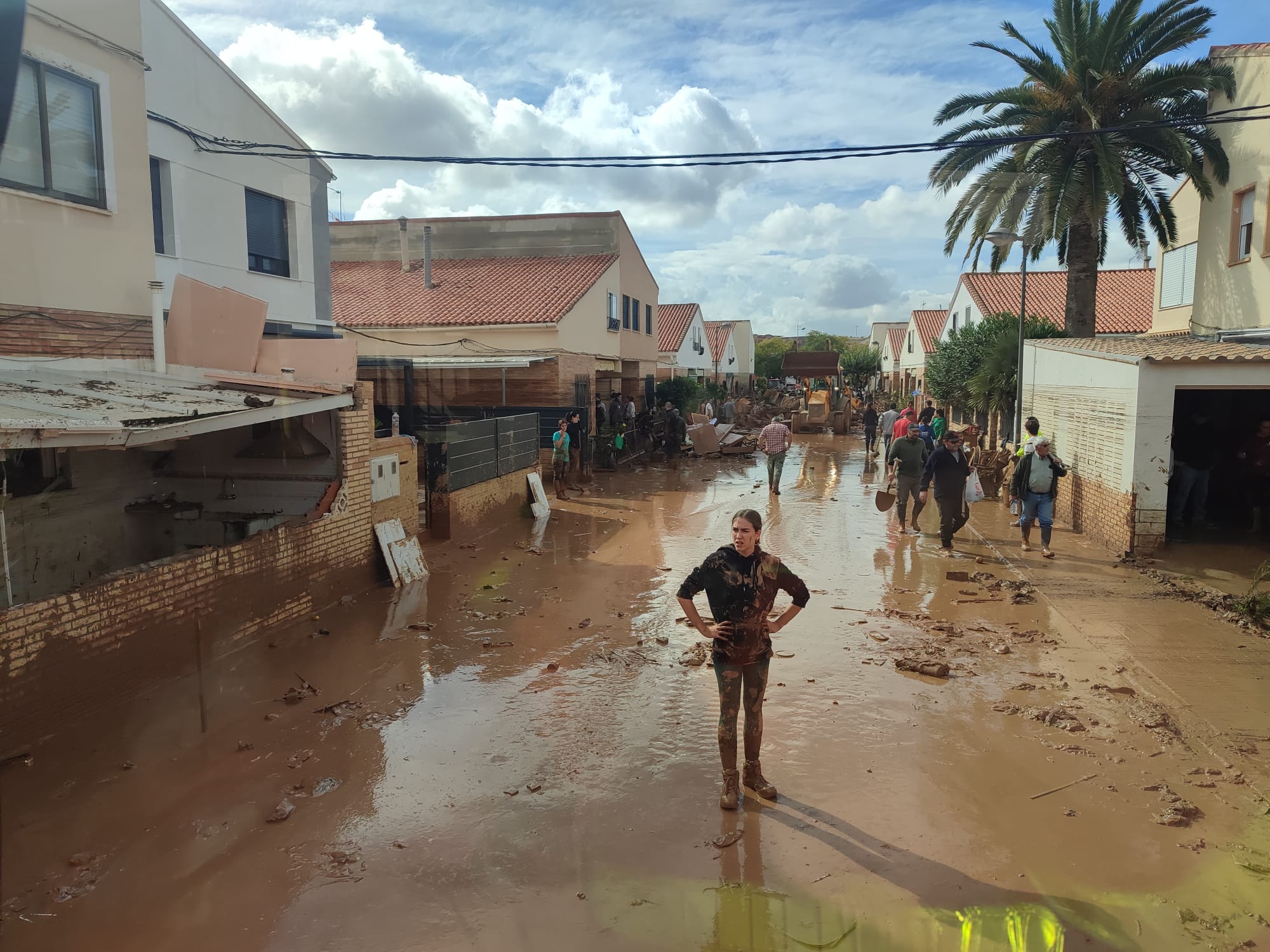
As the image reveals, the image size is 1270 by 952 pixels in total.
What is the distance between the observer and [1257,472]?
11656mm

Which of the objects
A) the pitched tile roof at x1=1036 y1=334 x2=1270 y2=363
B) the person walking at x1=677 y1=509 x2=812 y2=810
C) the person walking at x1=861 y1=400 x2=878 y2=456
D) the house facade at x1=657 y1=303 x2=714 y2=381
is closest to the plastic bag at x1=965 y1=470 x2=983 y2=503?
the pitched tile roof at x1=1036 y1=334 x2=1270 y2=363

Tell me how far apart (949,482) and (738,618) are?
7578 millimetres

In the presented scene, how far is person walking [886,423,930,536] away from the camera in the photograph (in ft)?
40.1

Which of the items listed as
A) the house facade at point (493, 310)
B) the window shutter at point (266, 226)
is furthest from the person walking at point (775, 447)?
the window shutter at point (266, 226)

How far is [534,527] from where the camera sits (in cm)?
1383

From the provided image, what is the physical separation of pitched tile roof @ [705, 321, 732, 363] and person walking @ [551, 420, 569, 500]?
40.2m

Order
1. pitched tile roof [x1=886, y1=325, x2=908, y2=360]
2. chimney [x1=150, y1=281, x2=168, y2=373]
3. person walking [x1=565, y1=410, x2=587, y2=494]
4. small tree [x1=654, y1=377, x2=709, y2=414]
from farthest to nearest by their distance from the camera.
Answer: pitched tile roof [x1=886, y1=325, x2=908, y2=360]
small tree [x1=654, y1=377, x2=709, y2=414]
person walking [x1=565, y1=410, x2=587, y2=494]
chimney [x1=150, y1=281, x2=168, y2=373]

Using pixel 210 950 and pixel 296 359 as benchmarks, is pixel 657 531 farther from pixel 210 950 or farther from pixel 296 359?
pixel 210 950

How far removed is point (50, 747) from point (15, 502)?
11.9 ft

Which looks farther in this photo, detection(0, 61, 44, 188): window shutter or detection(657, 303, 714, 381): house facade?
detection(657, 303, 714, 381): house facade

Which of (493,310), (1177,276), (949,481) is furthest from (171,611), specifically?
(1177,276)

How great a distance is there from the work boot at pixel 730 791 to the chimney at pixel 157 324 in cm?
713

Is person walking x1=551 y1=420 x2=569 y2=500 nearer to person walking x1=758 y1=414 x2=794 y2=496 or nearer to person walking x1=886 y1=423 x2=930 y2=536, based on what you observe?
person walking x1=758 y1=414 x2=794 y2=496

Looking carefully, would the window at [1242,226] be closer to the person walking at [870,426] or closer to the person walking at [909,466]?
the person walking at [909,466]
